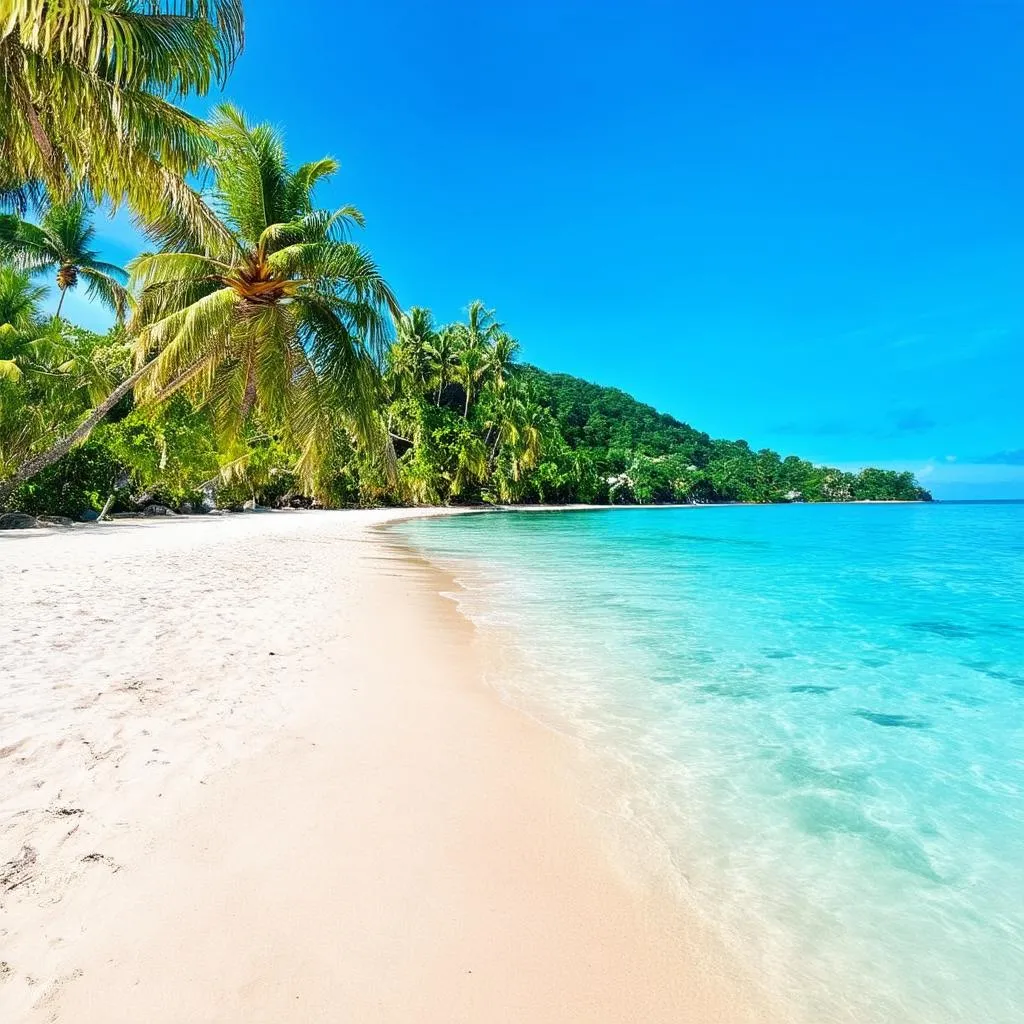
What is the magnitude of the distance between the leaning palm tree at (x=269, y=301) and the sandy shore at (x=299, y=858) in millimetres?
10231

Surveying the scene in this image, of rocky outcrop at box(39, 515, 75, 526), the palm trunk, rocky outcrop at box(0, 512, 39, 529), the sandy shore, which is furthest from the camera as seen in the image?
rocky outcrop at box(39, 515, 75, 526)

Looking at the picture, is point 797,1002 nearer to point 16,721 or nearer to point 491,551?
point 16,721

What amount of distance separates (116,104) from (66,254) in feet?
80.1

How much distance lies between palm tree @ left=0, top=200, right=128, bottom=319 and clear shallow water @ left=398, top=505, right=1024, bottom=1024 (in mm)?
28081

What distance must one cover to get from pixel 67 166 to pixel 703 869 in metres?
13.2

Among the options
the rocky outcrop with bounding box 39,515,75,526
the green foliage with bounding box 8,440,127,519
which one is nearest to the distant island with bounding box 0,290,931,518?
the green foliage with bounding box 8,440,127,519

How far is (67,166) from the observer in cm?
983

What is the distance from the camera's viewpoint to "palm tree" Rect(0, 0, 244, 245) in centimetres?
755

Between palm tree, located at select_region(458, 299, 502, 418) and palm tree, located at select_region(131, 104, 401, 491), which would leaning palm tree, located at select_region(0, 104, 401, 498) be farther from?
palm tree, located at select_region(458, 299, 502, 418)

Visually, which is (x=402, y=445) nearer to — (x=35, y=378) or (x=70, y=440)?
(x=35, y=378)

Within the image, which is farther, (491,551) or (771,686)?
(491,551)

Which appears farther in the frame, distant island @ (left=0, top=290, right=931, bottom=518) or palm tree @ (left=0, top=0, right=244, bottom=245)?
distant island @ (left=0, top=290, right=931, bottom=518)

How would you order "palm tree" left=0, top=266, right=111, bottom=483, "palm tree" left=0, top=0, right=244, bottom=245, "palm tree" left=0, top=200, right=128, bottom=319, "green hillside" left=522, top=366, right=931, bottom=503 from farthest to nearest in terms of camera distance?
"green hillside" left=522, top=366, right=931, bottom=503, "palm tree" left=0, top=200, right=128, bottom=319, "palm tree" left=0, top=266, right=111, bottom=483, "palm tree" left=0, top=0, right=244, bottom=245

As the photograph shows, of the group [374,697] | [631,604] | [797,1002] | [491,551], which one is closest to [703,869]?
[797,1002]
